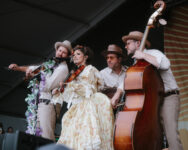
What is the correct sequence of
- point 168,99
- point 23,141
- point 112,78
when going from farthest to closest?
point 112,78, point 168,99, point 23,141

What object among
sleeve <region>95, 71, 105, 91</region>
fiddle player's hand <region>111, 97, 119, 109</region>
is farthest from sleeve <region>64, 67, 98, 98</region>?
fiddle player's hand <region>111, 97, 119, 109</region>

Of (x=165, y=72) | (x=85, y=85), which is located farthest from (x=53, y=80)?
(x=165, y=72)

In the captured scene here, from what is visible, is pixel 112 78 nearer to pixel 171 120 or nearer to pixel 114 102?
pixel 114 102

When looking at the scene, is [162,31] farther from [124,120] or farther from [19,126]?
[19,126]

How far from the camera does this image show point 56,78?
4527 millimetres

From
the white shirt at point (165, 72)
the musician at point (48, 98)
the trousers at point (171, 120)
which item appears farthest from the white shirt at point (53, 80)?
the trousers at point (171, 120)

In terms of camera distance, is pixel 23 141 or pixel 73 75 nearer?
pixel 23 141

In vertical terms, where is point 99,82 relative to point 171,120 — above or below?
above

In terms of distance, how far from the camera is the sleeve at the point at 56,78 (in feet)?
14.8

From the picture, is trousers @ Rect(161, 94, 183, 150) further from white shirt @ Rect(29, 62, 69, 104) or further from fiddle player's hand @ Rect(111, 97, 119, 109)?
white shirt @ Rect(29, 62, 69, 104)

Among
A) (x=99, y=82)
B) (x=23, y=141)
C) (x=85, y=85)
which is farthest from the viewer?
(x=99, y=82)

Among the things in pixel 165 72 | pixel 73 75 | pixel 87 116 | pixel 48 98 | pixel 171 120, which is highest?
pixel 73 75

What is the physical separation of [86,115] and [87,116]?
2 centimetres

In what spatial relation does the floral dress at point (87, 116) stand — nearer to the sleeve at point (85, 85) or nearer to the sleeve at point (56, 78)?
the sleeve at point (85, 85)
